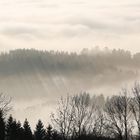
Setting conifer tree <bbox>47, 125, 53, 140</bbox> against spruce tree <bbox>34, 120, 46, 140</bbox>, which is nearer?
conifer tree <bbox>47, 125, 53, 140</bbox>

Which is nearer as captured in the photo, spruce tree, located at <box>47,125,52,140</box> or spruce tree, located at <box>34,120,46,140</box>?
spruce tree, located at <box>47,125,52,140</box>

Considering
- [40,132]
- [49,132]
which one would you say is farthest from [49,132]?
[40,132]

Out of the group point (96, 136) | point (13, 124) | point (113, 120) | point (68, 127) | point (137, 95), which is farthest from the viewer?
point (13, 124)

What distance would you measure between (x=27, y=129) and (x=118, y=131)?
4208 centimetres

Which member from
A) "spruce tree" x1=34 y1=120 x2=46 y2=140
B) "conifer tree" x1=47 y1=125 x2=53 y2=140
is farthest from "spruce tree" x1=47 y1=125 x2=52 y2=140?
"spruce tree" x1=34 y1=120 x2=46 y2=140

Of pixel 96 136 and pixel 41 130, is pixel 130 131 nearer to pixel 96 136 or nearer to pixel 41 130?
pixel 96 136

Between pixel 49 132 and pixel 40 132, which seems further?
pixel 40 132

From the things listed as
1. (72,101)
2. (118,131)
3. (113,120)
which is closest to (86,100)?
(72,101)

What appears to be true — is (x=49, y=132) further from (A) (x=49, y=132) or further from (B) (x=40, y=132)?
(B) (x=40, y=132)

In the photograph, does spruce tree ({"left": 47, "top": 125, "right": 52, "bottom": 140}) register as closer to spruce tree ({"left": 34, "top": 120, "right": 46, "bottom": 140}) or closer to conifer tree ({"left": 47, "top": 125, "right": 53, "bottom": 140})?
conifer tree ({"left": 47, "top": 125, "right": 53, "bottom": 140})

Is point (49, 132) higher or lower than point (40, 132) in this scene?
lower

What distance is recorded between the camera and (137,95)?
8519 cm

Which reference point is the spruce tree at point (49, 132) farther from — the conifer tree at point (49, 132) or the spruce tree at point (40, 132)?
the spruce tree at point (40, 132)

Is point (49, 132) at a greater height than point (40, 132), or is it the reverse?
point (40, 132)
